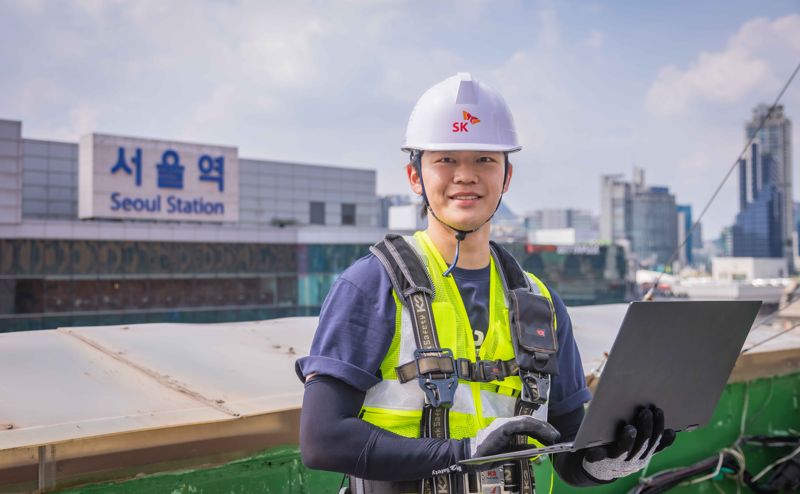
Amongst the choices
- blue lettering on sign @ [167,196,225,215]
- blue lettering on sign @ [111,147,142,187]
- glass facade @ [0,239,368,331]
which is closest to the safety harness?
glass facade @ [0,239,368,331]

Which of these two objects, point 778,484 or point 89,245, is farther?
point 89,245

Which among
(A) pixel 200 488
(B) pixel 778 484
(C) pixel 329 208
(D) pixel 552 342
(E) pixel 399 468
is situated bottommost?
(B) pixel 778 484

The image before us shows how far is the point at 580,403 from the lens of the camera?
2656 millimetres

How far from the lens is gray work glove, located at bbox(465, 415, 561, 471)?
2.12m

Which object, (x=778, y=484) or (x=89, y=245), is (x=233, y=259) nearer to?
(x=89, y=245)

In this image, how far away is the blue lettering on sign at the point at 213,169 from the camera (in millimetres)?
53906

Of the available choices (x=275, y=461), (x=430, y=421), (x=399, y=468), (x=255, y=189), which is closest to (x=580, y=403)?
(x=430, y=421)

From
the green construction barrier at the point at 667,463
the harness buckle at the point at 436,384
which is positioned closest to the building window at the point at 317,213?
the green construction barrier at the point at 667,463

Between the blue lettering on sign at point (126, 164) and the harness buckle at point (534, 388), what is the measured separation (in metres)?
51.5

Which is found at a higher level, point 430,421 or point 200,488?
point 430,421

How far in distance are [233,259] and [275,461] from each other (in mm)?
50111

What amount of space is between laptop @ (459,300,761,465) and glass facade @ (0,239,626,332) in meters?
40.5

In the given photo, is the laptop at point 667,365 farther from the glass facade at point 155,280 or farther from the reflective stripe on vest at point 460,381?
the glass facade at point 155,280

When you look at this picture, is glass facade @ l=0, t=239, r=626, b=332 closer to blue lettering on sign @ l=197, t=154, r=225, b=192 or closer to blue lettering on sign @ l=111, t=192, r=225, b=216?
blue lettering on sign @ l=111, t=192, r=225, b=216
